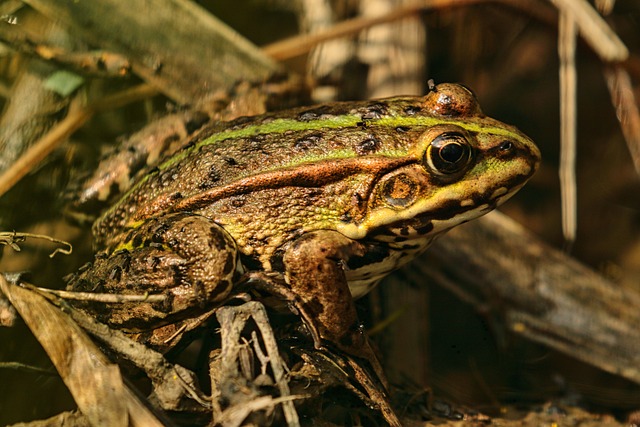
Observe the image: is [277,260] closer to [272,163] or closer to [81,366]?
[272,163]

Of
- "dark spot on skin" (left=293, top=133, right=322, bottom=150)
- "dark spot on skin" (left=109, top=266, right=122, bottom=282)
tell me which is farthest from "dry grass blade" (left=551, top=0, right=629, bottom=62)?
"dark spot on skin" (left=109, top=266, right=122, bottom=282)

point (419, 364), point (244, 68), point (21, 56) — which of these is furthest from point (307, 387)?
point (21, 56)

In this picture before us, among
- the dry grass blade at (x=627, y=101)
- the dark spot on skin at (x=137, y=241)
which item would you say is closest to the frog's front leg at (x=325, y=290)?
the dark spot on skin at (x=137, y=241)

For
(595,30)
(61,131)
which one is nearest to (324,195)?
(61,131)

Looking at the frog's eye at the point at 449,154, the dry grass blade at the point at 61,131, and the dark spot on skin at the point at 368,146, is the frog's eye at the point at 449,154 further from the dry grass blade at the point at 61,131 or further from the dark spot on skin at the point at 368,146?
the dry grass blade at the point at 61,131

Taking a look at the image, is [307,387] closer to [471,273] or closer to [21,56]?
[471,273]

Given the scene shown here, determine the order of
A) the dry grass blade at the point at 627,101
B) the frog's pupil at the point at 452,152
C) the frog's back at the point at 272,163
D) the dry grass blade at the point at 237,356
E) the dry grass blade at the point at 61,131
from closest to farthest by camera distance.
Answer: the dry grass blade at the point at 237,356
the frog's pupil at the point at 452,152
the frog's back at the point at 272,163
the dry grass blade at the point at 61,131
the dry grass blade at the point at 627,101

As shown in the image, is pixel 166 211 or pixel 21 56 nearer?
pixel 166 211
